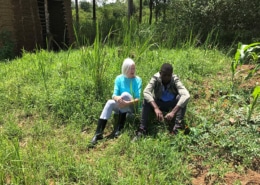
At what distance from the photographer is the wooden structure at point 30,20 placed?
7.40 metres

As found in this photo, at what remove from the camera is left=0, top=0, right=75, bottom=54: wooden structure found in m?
7.40

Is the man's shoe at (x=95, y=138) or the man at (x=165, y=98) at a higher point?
the man at (x=165, y=98)

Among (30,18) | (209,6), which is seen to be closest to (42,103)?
(30,18)

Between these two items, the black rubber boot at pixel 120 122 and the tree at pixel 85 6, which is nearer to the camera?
the black rubber boot at pixel 120 122

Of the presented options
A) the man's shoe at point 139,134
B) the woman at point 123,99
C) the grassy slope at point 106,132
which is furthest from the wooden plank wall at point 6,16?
the man's shoe at point 139,134

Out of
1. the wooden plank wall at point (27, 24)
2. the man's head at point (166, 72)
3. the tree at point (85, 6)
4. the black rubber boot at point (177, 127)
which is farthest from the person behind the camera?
the tree at point (85, 6)

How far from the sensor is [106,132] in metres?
3.71

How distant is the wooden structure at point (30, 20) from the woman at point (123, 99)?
3.56m

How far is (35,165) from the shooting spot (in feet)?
9.19

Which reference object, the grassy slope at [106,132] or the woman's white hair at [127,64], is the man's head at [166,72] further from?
the grassy slope at [106,132]

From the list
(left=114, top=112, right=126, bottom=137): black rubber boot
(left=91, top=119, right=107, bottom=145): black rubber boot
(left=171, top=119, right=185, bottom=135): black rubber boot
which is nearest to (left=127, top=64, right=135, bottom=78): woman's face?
(left=114, top=112, right=126, bottom=137): black rubber boot

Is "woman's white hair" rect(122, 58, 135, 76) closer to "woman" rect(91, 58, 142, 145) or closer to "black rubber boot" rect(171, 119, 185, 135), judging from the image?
"woman" rect(91, 58, 142, 145)

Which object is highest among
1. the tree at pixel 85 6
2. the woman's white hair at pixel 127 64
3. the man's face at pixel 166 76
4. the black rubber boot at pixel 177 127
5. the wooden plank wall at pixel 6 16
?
Answer: the tree at pixel 85 6

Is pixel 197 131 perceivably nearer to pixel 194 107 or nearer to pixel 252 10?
pixel 194 107
